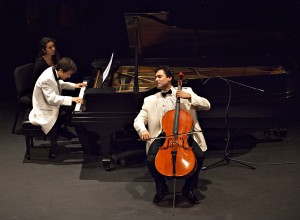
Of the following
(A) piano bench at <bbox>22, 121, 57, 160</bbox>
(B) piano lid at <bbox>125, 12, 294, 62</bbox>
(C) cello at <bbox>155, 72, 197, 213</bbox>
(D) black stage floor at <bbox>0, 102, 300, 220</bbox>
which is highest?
(B) piano lid at <bbox>125, 12, 294, 62</bbox>

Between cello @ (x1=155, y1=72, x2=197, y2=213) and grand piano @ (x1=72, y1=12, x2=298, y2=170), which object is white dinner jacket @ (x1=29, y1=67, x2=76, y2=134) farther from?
cello @ (x1=155, y1=72, x2=197, y2=213)

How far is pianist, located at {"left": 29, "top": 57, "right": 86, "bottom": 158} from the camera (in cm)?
661

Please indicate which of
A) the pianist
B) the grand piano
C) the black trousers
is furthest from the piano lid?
the black trousers

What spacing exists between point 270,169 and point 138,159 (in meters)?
1.35

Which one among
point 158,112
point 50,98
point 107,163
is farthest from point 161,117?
point 50,98

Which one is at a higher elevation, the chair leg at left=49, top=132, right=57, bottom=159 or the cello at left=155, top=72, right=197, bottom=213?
the cello at left=155, top=72, right=197, bottom=213

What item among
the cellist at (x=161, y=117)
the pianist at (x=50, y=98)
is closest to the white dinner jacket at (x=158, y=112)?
the cellist at (x=161, y=117)

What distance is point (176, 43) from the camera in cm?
730

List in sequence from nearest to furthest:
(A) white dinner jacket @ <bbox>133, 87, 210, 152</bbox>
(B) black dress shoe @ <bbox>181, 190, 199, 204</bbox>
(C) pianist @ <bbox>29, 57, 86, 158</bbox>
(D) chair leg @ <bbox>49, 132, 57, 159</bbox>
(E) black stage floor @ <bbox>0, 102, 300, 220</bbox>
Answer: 1. (E) black stage floor @ <bbox>0, 102, 300, 220</bbox>
2. (B) black dress shoe @ <bbox>181, 190, 199, 204</bbox>
3. (A) white dinner jacket @ <bbox>133, 87, 210, 152</bbox>
4. (C) pianist @ <bbox>29, 57, 86, 158</bbox>
5. (D) chair leg @ <bbox>49, 132, 57, 159</bbox>

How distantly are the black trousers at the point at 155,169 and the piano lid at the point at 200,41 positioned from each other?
156 cm

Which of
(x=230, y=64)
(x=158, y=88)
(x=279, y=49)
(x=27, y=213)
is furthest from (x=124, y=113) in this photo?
(x=279, y=49)

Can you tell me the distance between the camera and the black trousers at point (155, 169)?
5.57 m

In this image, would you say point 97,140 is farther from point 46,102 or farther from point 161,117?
point 161,117

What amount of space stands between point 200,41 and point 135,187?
2.07 m
